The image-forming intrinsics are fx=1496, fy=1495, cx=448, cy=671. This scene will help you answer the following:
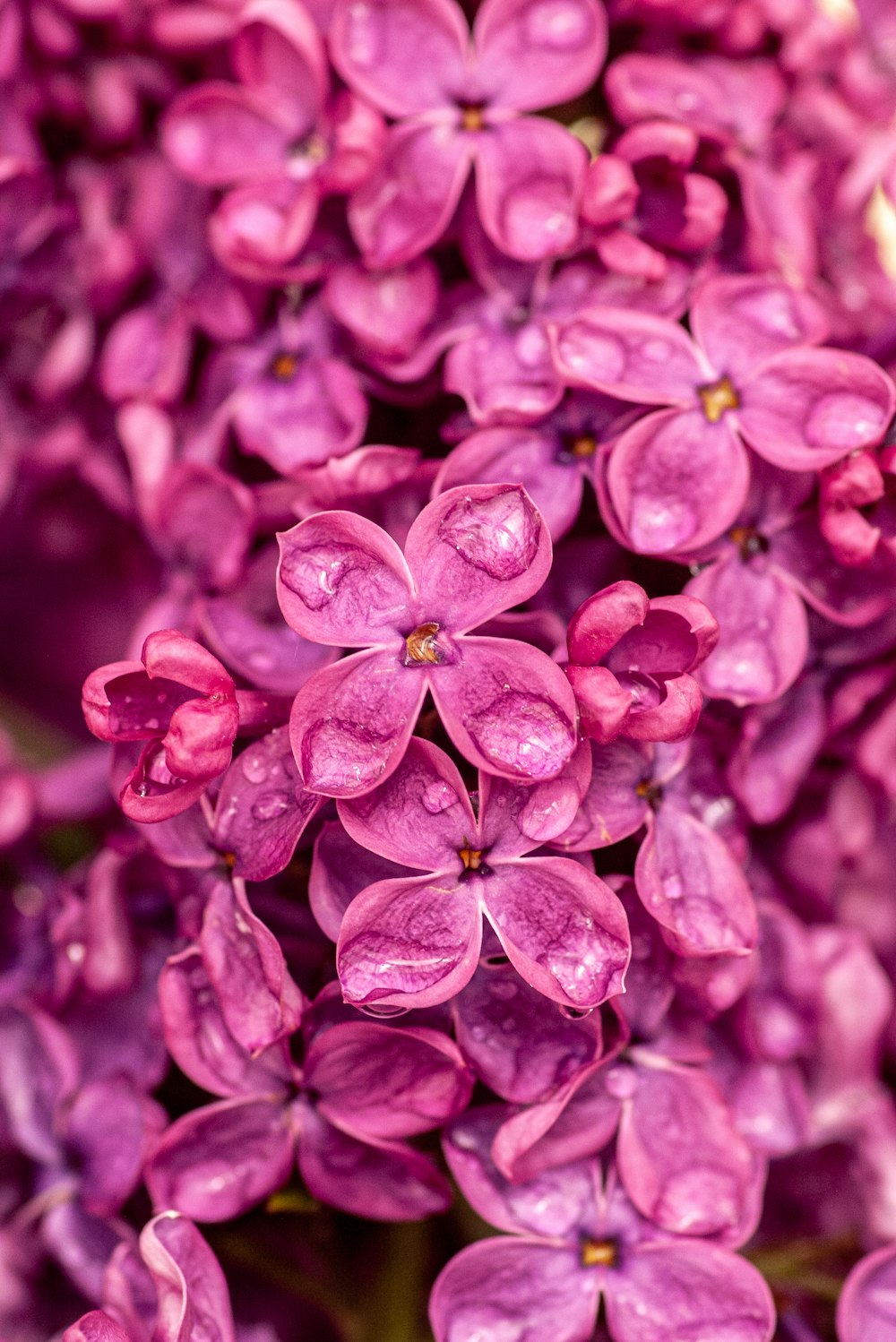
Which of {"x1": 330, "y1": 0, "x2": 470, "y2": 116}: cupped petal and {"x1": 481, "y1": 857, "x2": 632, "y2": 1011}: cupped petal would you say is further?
{"x1": 330, "y1": 0, "x2": 470, "y2": 116}: cupped petal

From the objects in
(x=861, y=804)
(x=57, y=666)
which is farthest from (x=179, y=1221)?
(x=57, y=666)

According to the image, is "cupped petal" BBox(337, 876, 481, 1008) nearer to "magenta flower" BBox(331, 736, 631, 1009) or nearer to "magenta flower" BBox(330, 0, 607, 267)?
"magenta flower" BBox(331, 736, 631, 1009)

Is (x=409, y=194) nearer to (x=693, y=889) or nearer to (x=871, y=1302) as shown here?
(x=693, y=889)

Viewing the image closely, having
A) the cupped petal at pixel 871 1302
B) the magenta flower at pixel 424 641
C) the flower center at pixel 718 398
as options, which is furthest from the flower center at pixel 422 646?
the cupped petal at pixel 871 1302

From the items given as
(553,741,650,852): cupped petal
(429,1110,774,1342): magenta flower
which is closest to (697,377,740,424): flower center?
(553,741,650,852): cupped petal

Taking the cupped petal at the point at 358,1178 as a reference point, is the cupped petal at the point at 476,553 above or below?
above

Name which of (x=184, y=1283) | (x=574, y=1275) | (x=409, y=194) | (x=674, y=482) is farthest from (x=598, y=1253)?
(x=409, y=194)

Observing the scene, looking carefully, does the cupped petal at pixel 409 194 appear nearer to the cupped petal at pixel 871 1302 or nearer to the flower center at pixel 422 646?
the flower center at pixel 422 646
